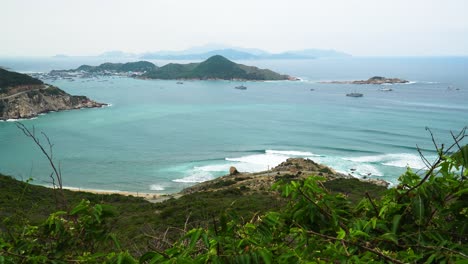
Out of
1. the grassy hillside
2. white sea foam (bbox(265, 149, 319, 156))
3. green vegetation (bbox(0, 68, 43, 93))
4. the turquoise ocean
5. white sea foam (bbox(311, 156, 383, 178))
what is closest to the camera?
the grassy hillside

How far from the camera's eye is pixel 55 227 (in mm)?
2570

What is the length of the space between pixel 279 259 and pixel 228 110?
73.2 meters

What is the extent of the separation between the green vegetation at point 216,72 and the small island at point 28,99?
6819cm

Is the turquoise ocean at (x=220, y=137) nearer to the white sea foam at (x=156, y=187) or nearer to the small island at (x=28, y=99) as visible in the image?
the white sea foam at (x=156, y=187)

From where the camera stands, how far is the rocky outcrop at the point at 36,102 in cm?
6506

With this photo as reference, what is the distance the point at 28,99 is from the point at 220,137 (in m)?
39.5

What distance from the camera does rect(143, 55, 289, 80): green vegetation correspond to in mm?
140625

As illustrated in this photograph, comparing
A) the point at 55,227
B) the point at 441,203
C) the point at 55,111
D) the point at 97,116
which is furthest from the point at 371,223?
the point at 55,111

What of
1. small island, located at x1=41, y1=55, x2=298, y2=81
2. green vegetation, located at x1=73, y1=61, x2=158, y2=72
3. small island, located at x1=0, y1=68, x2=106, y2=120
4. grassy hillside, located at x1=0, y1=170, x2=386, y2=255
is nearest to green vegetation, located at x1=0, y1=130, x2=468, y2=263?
grassy hillside, located at x1=0, y1=170, x2=386, y2=255

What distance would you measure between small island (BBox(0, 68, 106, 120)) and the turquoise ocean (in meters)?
2.87

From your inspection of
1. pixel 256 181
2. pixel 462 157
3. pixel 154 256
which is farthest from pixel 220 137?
pixel 154 256

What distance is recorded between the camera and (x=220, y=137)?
52.2 meters

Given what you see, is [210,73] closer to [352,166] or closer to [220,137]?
[220,137]

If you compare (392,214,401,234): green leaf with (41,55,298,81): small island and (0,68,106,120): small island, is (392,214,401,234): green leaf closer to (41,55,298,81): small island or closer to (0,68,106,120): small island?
(0,68,106,120): small island
